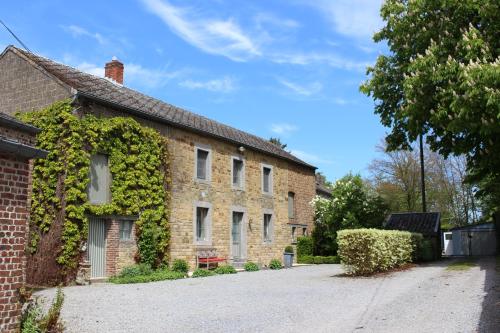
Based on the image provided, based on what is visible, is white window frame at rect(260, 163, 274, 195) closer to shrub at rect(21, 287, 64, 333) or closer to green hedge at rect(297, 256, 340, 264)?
green hedge at rect(297, 256, 340, 264)

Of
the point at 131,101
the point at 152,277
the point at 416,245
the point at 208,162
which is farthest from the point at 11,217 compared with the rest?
the point at 416,245

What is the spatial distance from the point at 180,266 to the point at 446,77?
448 inches

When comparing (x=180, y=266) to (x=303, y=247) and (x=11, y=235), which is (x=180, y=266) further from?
(x=11, y=235)

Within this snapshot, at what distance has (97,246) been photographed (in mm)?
16359

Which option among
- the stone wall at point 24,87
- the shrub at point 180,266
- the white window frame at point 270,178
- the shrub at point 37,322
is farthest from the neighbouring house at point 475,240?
the shrub at point 37,322

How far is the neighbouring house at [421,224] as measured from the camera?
1214 inches

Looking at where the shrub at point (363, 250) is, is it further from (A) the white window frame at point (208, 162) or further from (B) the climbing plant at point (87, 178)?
(A) the white window frame at point (208, 162)

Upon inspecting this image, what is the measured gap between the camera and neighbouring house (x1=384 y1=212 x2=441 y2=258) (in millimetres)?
30844

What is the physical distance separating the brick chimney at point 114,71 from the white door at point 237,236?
27.3 feet

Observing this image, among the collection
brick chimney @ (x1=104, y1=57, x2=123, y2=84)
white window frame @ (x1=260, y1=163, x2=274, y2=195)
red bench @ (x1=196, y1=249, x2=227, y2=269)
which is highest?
brick chimney @ (x1=104, y1=57, x2=123, y2=84)

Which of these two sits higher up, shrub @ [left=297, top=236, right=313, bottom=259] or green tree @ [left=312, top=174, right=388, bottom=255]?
green tree @ [left=312, top=174, right=388, bottom=255]

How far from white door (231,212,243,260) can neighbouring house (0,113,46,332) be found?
17.0m

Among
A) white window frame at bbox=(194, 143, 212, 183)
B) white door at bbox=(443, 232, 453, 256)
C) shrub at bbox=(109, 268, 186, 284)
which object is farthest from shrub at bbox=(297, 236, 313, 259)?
white door at bbox=(443, 232, 453, 256)

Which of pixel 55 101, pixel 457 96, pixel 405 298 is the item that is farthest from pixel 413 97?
pixel 55 101
